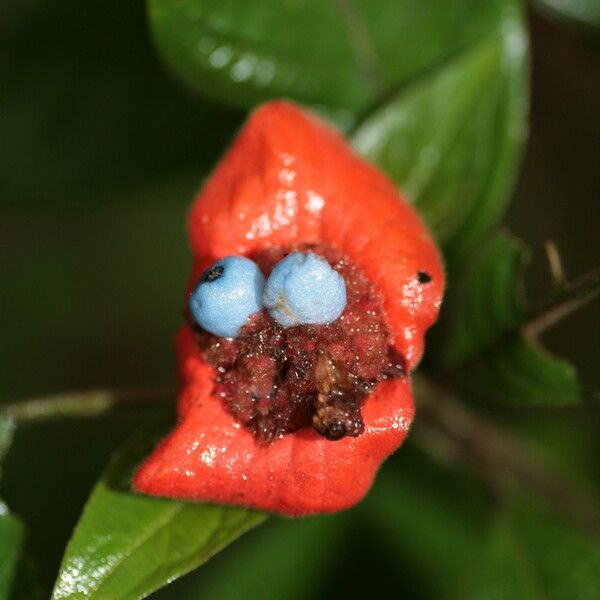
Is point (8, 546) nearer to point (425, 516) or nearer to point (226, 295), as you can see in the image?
point (226, 295)

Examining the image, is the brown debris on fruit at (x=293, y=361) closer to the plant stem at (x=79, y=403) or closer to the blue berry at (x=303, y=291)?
the blue berry at (x=303, y=291)

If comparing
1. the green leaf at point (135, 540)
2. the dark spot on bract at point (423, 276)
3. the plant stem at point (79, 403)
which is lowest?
the plant stem at point (79, 403)

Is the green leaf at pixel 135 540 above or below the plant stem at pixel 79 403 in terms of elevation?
above

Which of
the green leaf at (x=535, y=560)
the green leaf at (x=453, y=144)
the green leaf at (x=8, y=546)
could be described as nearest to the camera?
the green leaf at (x=8, y=546)


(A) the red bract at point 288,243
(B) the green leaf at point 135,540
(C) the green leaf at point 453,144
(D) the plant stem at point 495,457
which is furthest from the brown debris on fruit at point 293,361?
(D) the plant stem at point 495,457

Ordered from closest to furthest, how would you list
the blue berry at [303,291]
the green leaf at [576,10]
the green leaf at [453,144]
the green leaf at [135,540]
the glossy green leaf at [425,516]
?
1. the blue berry at [303,291]
2. the green leaf at [135,540]
3. the green leaf at [453,144]
4. the green leaf at [576,10]
5. the glossy green leaf at [425,516]

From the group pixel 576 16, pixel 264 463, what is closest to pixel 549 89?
pixel 576 16

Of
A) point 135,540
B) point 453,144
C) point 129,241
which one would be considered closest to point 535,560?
point 453,144

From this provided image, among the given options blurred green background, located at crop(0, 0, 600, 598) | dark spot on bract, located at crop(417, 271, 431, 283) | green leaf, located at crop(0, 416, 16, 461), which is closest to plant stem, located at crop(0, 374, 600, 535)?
blurred green background, located at crop(0, 0, 600, 598)
